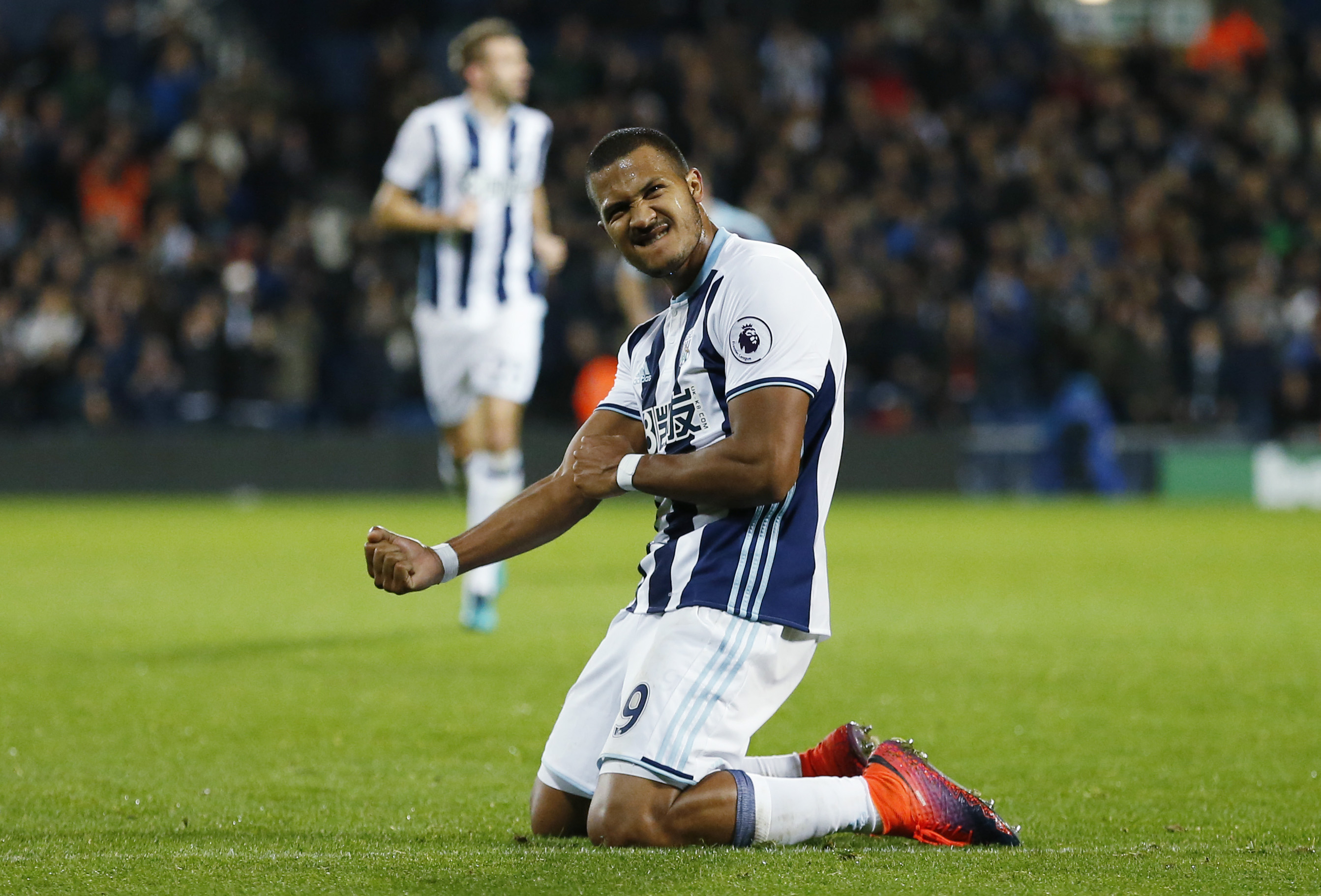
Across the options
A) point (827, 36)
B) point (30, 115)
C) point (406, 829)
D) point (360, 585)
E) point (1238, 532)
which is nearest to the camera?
point (406, 829)

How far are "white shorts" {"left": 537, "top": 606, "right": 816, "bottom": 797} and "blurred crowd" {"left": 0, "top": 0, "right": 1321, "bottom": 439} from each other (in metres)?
13.8

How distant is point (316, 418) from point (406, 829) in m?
14.8

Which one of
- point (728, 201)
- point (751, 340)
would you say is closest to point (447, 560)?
point (751, 340)

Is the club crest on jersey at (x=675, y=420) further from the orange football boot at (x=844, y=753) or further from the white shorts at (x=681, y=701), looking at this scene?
the orange football boot at (x=844, y=753)

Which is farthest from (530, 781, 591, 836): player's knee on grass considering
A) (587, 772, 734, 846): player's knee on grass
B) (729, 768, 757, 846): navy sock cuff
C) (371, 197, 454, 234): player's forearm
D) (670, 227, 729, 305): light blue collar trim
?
(371, 197, 454, 234): player's forearm

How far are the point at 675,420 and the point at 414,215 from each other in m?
4.20

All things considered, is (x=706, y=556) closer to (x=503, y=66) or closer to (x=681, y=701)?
(x=681, y=701)

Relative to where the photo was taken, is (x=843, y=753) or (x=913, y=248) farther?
(x=913, y=248)

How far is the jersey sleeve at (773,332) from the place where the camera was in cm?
385

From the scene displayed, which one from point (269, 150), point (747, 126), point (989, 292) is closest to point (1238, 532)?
point (989, 292)

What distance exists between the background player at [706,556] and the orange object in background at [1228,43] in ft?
71.8

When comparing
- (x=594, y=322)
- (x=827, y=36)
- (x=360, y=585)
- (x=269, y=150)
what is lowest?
(x=360, y=585)

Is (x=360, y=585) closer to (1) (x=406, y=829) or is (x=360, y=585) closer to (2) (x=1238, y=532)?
(1) (x=406, y=829)

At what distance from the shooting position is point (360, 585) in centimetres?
998
